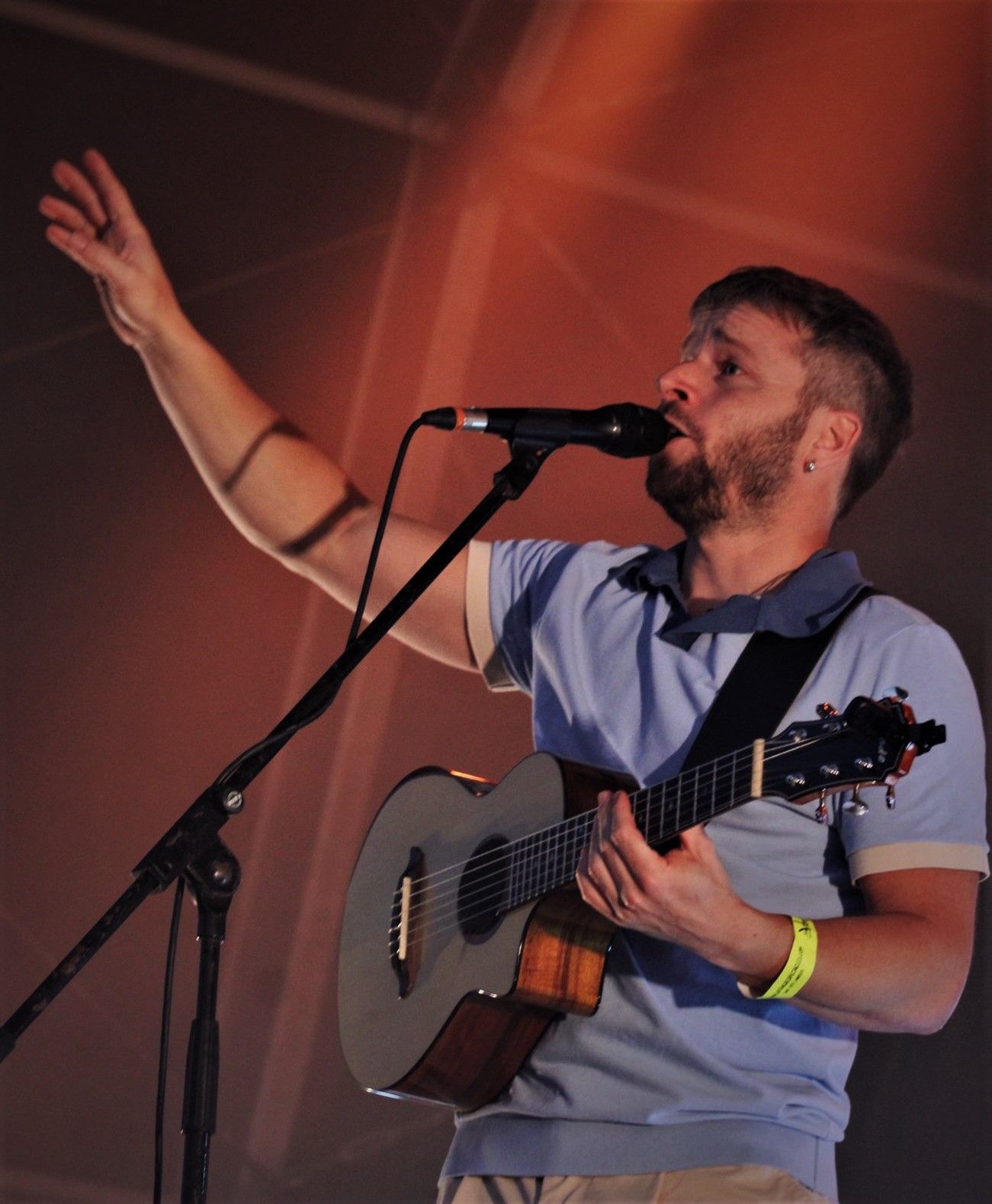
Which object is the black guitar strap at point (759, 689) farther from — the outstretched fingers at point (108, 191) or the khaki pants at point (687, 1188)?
the outstretched fingers at point (108, 191)

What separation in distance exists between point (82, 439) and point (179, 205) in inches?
24.6

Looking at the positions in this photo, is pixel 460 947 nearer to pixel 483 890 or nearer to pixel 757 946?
pixel 483 890

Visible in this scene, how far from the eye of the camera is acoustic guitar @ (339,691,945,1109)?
1.78 metres

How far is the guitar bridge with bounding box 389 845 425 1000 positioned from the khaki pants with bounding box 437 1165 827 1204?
0.42 m

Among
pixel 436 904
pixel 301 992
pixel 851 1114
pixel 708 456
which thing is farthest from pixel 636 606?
pixel 301 992

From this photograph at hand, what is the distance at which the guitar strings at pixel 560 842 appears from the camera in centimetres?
184

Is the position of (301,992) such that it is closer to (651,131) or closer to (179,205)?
(179,205)

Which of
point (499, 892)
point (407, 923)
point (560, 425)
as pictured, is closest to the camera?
point (560, 425)

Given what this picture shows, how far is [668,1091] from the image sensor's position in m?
1.92

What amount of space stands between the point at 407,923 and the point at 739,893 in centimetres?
58

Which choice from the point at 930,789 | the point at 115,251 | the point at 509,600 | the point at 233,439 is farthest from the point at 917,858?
the point at 115,251

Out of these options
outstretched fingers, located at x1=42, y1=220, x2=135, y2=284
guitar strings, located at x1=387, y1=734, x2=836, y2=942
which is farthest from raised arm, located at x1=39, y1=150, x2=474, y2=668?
guitar strings, located at x1=387, y1=734, x2=836, y2=942

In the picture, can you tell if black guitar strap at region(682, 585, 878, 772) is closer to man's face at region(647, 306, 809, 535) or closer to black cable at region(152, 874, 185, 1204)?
man's face at region(647, 306, 809, 535)

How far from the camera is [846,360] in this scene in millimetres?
2523
